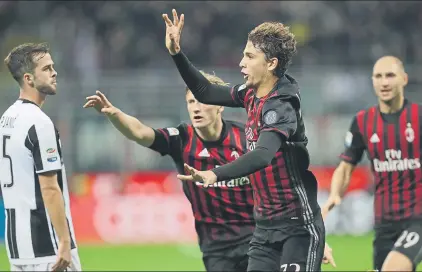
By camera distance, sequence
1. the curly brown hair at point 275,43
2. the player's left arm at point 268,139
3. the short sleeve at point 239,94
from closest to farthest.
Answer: the player's left arm at point 268,139, the curly brown hair at point 275,43, the short sleeve at point 239,94

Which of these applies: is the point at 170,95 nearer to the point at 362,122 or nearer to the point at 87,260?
the point at 87,260

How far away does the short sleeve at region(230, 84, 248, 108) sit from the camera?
6.35 metres

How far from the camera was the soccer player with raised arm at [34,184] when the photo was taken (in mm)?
5793

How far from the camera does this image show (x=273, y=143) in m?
5.43

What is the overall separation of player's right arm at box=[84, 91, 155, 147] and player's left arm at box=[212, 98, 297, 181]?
4.89 ft

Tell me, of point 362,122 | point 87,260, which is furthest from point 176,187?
point 362,122

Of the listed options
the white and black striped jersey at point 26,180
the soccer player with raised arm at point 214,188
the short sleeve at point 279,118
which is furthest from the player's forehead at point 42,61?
the short sleeve at point 279,118

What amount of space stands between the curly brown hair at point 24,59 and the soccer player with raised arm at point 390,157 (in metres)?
2.79

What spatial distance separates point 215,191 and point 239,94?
1324 millimetres

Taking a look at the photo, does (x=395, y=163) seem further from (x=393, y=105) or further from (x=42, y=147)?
(x=42, y=147)

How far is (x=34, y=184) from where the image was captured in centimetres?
590

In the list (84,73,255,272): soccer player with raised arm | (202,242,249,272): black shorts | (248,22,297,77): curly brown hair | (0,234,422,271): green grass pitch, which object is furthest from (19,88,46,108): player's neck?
(0,234,422,271): green grass pitch

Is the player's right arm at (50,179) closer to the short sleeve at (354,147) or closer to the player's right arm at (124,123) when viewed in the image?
the player's right arm at (124,123)

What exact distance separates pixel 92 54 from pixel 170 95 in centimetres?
341
